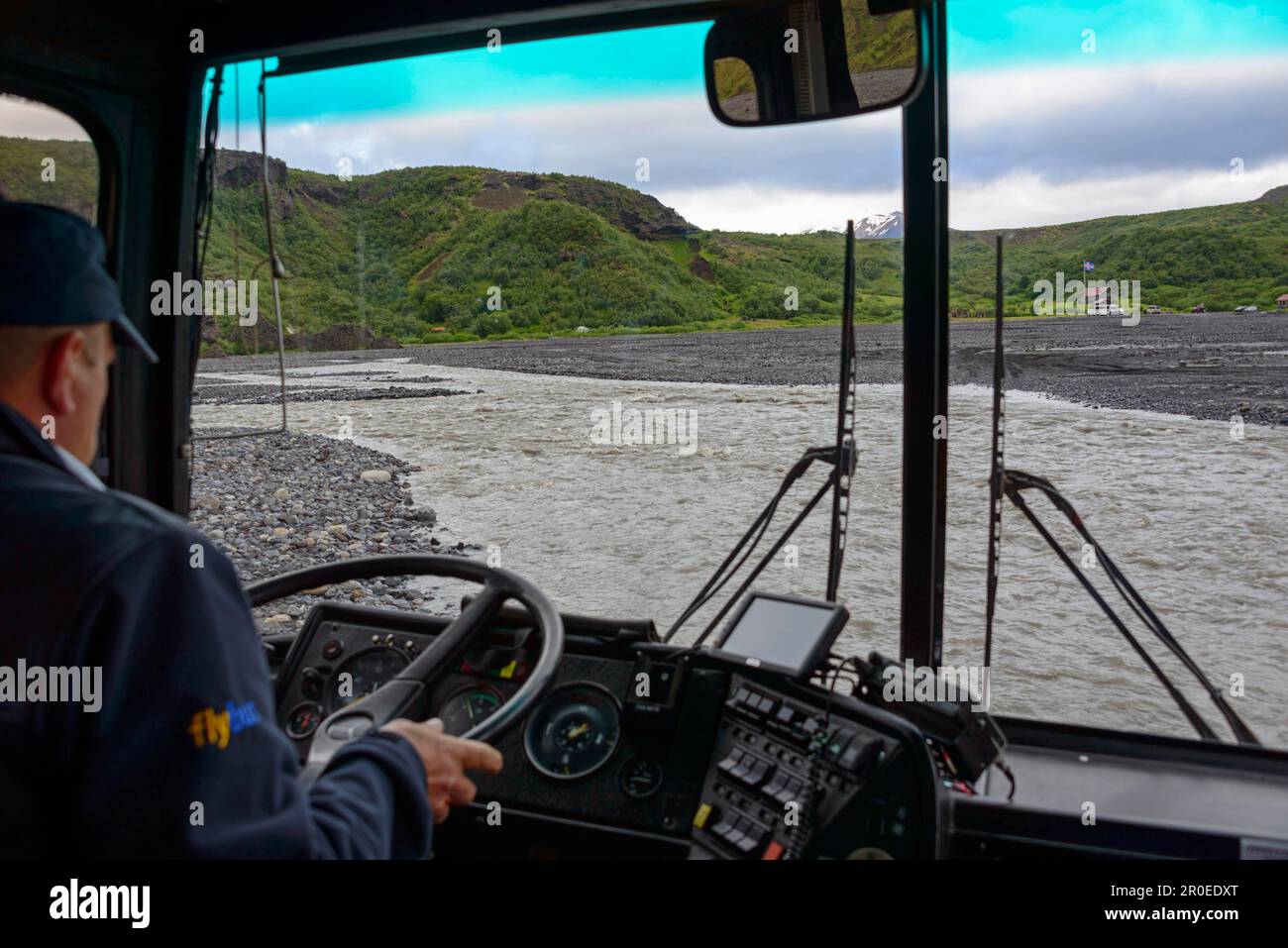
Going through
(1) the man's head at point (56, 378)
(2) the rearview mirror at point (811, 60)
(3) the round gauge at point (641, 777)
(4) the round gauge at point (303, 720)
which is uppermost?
(2) the rearview mirror at point (811, 60)

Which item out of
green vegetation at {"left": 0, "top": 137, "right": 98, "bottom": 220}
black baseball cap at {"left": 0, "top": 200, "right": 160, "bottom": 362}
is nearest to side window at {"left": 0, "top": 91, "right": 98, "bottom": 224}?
green vegetation at {"left": 0, "top": 137, "right": 98, "bottom": 220}

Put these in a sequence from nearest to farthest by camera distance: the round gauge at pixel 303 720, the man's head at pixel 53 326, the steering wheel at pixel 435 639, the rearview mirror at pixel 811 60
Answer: the man's head at pixel 53 326
the steering wheel at pixel 435 639
the rearview mirror at pixel 811 60
the round gauge at pixel 303 720

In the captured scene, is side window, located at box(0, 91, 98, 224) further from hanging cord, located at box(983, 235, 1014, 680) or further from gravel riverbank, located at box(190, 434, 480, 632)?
hanging cord, located at box(983, 235, 1014, 680)

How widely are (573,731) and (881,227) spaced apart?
120 centimetres

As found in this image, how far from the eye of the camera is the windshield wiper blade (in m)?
1.88

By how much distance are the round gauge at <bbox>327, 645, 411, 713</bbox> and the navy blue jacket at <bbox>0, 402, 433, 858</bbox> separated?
1002mm

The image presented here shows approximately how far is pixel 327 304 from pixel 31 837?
5.95ft

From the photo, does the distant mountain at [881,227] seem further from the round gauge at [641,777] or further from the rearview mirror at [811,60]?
the round gauge at [641,777]

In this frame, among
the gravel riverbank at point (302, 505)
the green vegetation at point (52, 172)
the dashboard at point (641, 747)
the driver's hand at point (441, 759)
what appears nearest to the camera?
the driver's hand at point (441, 759)

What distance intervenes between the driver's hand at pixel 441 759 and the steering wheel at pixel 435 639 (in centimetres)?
8

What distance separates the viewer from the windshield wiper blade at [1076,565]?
74.1 inches

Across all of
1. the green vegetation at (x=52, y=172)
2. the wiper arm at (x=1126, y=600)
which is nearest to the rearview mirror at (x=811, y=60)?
the wiper arm at (x=1126, y=600)

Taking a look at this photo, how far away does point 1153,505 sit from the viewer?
271cm

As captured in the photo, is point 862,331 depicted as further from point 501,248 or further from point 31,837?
point 31,837
